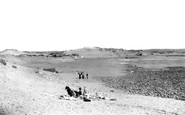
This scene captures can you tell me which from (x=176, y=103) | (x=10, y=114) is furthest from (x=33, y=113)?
(x=176, y=103)

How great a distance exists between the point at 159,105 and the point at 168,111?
81.3 inches

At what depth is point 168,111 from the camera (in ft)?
61.1

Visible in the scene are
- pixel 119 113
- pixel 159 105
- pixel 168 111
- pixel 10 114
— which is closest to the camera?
pixel 10 114

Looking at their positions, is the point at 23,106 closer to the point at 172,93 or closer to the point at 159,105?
the point at 159,105

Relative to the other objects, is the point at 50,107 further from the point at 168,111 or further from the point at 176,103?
the point at 176,103

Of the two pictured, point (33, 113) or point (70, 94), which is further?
point (70, 94)

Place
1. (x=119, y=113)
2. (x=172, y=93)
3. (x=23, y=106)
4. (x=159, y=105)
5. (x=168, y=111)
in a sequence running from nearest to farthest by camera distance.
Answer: (x=23, y=106) < (x=119, y=113) < (x=168, y=111) < (x=159, y=105) < (x=172, y=93)

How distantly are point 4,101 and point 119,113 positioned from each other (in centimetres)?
745

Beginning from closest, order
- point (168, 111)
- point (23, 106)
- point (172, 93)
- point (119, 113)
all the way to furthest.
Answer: point (23, 106) → point (119, 113) → point (168, 111) → point (172, 93)

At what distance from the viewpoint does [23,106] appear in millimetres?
15977

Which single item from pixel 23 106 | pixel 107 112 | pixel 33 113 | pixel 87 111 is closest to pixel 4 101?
pixel 23 106

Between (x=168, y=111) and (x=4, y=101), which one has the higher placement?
(x=4, y=101)

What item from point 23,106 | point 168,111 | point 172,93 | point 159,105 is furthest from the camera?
point 172,93

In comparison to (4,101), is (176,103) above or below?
below
